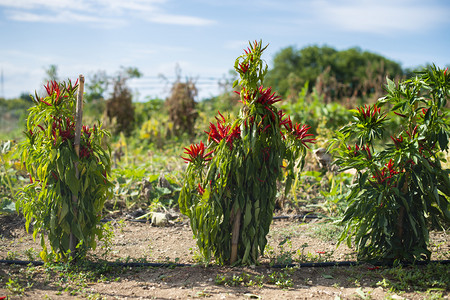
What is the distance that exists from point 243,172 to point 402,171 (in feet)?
3.80

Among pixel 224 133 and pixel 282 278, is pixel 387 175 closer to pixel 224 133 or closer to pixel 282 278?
pixel 282 278

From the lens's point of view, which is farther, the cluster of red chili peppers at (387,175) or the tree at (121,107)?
the tree at (121,107)

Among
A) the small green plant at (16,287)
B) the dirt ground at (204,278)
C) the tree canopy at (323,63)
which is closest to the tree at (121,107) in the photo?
the dirt ground at (204,278)

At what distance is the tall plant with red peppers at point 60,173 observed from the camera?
3.01 m

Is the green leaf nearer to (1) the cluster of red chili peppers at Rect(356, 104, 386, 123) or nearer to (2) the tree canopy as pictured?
(1) the cluster of red chili peppers at Rect(356, 104, 386, 123)

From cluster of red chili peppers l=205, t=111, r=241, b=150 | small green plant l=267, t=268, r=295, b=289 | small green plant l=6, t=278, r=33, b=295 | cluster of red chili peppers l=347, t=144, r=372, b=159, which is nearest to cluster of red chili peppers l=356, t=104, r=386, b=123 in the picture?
cluster of red chili peppers l=347, t=144, r=372, b=159

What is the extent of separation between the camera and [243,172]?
2953mm

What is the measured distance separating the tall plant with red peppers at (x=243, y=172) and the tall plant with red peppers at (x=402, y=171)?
0.44 metres

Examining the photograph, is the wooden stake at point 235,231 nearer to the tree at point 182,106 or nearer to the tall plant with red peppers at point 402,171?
the tall plant with red peppers at point 402,171

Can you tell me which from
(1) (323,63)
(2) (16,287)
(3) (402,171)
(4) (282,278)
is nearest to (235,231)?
(4) (282,278)

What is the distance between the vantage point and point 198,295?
274 cm

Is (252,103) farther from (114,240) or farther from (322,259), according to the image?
(114,240)

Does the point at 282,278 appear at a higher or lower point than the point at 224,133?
lower

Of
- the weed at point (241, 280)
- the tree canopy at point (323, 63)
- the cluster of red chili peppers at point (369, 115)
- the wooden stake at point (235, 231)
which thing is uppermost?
the tree canopy at point (323, 63)
